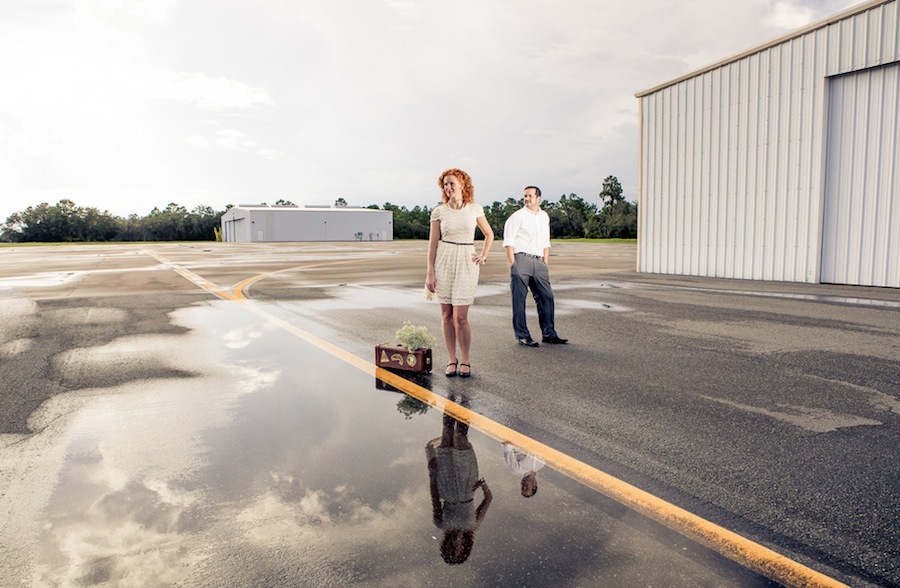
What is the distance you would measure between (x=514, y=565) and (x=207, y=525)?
1361mm

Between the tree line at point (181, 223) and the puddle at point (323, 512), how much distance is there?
8275 cm

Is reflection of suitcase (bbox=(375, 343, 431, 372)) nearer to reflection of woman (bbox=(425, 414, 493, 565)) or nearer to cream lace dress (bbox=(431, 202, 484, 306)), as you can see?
cream lace dress (bbox=(431, 202, 484, 306))

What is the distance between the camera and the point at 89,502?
2904 mm

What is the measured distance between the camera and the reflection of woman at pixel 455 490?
2471 mm

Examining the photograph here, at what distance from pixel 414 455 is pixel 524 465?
2.08 ft

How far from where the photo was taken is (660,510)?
2.72m

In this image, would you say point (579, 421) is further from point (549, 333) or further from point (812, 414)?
point (549, 333)

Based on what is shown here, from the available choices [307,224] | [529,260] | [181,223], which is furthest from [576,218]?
[529,260]

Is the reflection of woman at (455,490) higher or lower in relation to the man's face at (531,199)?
lower

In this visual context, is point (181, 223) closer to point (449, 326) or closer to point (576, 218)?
point (576, 218)

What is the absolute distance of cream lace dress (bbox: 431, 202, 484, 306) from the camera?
514 centimetres

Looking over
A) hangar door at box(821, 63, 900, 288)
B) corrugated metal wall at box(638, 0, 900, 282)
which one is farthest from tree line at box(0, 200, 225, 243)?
hangar door at box(821, 63, 900, 288)

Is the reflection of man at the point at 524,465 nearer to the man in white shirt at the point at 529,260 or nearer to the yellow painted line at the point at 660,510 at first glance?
the yellow painted line at the point at 660,510

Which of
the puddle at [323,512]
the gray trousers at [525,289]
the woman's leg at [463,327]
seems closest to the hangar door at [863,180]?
the gray trousers at [525,289]
